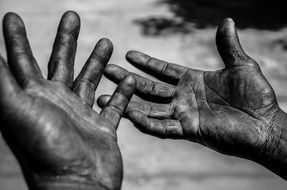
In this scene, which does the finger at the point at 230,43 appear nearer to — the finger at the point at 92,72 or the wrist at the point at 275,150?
the wrist at the point at 275,150

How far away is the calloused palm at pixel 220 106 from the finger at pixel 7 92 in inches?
68.2

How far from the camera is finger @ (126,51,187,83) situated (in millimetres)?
5223

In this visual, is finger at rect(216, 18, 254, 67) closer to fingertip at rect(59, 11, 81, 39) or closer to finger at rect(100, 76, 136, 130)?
finger at rect(100, 76, 136, 130)

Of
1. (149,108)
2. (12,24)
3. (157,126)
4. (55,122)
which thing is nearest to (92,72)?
(149,108)

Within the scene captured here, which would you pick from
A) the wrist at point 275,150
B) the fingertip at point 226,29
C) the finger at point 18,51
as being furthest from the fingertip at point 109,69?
the wrist at point 275,150

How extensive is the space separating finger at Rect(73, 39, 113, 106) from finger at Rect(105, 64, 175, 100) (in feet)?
0.53

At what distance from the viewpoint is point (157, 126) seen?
15.6ft

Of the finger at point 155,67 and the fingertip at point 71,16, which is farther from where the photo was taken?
the finger at point 155,67

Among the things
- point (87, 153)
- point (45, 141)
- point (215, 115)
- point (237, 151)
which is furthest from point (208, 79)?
point (45, 141)

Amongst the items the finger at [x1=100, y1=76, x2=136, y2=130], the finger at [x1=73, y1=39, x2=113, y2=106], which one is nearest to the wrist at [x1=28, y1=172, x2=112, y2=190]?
the finger at [x1=100, y1=76, x2=136, y2=130]

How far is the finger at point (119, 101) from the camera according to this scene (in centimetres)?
443

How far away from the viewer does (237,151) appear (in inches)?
190

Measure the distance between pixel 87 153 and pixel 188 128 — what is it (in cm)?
174

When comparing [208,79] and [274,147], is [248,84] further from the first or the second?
[274,147]
